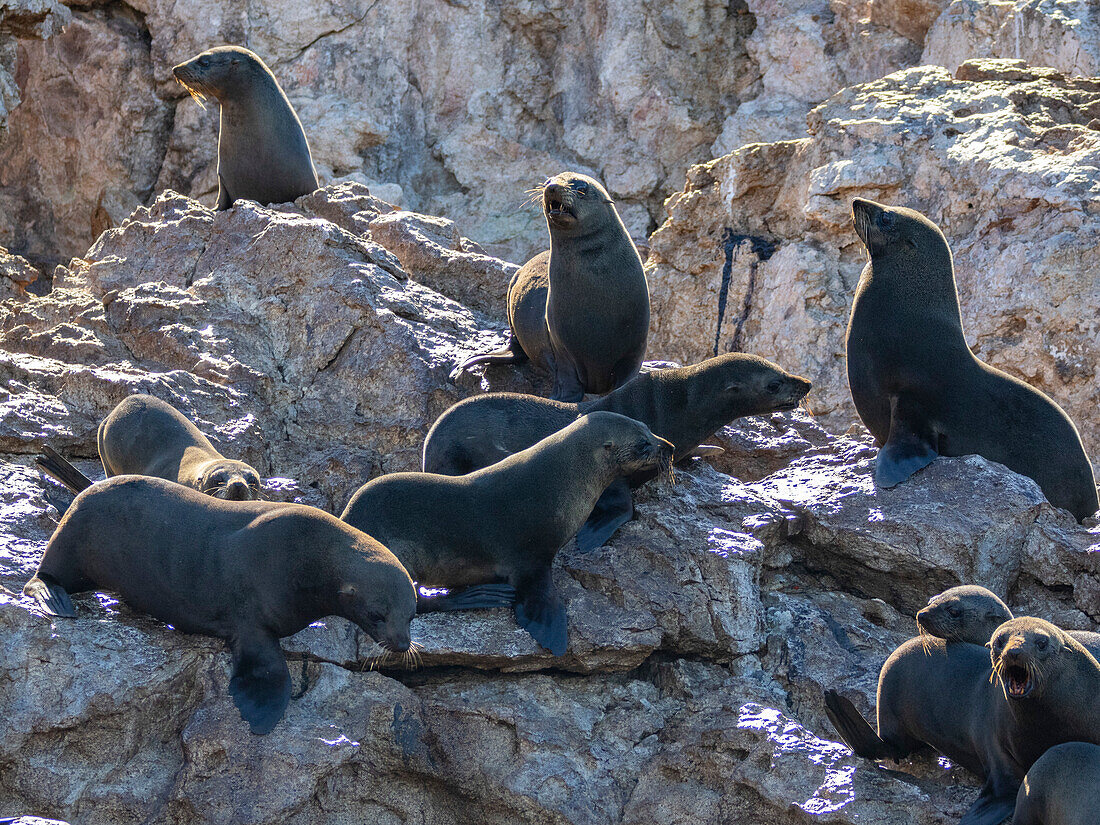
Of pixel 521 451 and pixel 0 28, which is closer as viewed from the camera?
pixel 521 451

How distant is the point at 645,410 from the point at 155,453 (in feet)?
7.88

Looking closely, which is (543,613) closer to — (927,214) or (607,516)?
(607,516)

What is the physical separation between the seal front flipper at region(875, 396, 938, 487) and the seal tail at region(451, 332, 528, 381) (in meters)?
2.17

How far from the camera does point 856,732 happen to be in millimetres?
4371

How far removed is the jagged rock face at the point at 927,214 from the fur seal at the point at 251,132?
9.98 feet

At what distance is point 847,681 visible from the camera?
16.2 feet

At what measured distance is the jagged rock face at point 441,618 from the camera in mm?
4152

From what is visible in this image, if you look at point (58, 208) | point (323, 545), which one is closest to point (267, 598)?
point (323, 545)

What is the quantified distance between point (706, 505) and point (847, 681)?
1.15 metres

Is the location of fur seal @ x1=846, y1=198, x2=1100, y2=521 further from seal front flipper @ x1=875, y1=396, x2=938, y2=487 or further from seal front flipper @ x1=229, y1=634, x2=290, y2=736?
seal front flipper @ x1=229, y1=634, x2=290, y2=736

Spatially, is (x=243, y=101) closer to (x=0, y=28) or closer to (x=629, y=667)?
(x=0, y=28)

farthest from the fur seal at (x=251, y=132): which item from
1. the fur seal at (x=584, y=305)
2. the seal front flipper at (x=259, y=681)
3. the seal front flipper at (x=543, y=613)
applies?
the seal front flipper at (x=259, y=681)

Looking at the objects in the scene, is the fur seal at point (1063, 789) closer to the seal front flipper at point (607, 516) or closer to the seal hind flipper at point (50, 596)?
the seal front flipper at point (607, 516)

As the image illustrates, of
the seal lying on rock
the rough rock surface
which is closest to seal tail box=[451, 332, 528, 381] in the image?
the seal lying on rock
